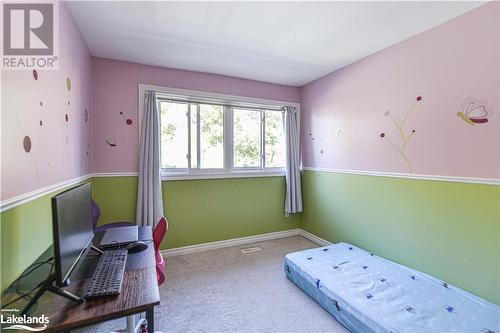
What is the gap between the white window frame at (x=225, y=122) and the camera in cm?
301

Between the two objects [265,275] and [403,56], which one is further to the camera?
[265,275]

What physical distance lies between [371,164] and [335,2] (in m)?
1.73

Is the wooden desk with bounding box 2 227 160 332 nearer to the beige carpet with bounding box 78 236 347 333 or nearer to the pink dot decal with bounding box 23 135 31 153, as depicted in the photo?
the pink dot decal with bounding box 23 135 31 153

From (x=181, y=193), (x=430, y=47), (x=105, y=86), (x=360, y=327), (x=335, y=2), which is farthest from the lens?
(x=181, y=193)

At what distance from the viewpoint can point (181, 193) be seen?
10.2 ft

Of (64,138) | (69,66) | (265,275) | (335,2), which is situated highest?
(335,2)

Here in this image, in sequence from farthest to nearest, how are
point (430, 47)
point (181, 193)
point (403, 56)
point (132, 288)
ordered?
point (181, 193), point (403, 56), point (430, 47), point (132, 288)

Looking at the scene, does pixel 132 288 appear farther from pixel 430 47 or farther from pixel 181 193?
pixel 430 47

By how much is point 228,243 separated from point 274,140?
1.76 meters

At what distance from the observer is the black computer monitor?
890 millimetres

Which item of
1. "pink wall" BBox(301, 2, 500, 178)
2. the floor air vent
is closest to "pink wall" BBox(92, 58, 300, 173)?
the floor air vent

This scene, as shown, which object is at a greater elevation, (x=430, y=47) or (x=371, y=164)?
(x=430, y=47)

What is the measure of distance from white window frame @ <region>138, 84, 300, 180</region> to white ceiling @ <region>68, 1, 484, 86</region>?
1.14 ft

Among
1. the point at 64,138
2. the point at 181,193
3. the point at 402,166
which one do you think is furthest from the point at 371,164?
the point at 64,138
